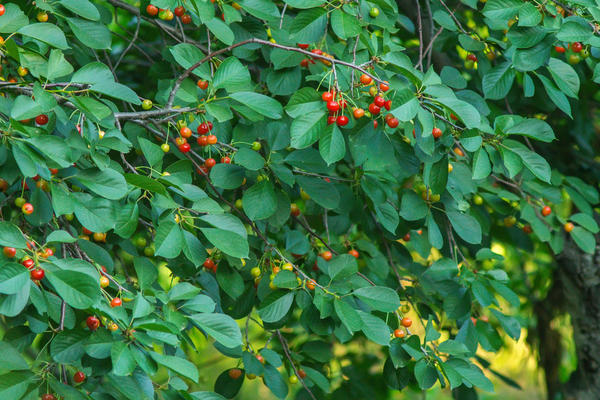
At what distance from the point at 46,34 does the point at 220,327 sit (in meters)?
0.76

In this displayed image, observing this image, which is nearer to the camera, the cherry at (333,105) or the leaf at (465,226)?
the cherry at (333,105)

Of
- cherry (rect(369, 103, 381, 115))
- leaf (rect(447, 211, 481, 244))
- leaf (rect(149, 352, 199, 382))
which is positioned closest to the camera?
leaf (rect(149, 352, 199, 382))

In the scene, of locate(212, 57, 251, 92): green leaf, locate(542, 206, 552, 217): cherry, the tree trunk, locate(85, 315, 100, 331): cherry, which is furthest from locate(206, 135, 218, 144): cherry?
the tree trunk

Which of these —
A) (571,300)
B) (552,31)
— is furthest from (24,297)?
(571,300)

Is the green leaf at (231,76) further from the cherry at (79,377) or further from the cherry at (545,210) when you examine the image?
the cherry at (545,210)

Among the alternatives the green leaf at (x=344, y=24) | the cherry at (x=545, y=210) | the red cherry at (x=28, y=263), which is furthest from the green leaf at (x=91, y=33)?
the cherry at (x=545, y=210)

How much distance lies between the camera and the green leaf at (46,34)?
148cm

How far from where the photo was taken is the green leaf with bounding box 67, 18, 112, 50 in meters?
1.85

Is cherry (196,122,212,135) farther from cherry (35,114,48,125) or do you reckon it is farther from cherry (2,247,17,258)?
cherry (2,247,17,258)

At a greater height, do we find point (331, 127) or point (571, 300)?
point (331, 127)

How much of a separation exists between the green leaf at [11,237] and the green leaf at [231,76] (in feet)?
1.96

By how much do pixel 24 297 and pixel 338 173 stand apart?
1668 mm

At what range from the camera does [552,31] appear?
1.84 metres

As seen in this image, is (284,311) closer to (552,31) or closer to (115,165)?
(115,165)
